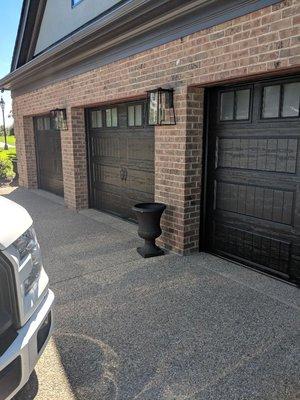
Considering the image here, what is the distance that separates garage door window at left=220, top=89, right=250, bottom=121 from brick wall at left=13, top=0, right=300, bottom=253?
0.30 m

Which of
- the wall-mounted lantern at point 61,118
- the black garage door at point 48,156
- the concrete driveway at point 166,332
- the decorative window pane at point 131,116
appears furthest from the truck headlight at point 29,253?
the black garage door at point 48,156

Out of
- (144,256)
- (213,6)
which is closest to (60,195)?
(144,256)

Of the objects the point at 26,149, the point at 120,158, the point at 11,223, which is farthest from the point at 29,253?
the point at 26,149

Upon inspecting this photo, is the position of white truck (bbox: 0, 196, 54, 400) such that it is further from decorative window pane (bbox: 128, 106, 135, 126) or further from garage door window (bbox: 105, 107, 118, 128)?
garage door window (bbox: 105, 107, 118, 128)

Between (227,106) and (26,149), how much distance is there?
7.74 metres

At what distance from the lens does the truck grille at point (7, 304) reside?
1671mm

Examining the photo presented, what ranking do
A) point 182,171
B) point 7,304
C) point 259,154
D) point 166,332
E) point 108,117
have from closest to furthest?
point 7,304 < point 166,332 < point 259,154 < point 182,171 < point 108,117

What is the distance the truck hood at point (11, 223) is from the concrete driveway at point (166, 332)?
1135mm

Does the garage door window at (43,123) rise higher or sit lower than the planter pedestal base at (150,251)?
higher

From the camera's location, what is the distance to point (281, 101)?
3494 millimetres

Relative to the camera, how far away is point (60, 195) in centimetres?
915

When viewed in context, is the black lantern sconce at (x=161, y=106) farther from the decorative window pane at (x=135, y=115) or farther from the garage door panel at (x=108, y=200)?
the garage door panel at (x=108, y=200)

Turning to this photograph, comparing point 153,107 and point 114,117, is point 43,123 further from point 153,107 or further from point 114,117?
point 153,107

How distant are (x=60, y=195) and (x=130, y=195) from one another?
359cm
